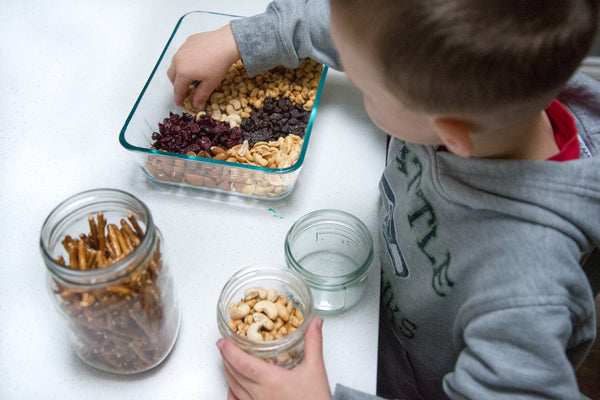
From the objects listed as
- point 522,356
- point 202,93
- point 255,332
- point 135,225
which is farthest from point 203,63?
point 522,356

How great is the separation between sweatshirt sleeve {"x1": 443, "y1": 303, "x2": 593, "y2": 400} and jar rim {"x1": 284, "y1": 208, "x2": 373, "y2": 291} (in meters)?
0.14

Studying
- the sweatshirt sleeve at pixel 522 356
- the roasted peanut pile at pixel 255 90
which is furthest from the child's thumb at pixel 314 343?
the roasted peanut pile at pixel 255 90

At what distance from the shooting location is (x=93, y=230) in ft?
1.69

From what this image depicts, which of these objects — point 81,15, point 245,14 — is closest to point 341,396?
point 245,14

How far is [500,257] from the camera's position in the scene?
19.7 inches

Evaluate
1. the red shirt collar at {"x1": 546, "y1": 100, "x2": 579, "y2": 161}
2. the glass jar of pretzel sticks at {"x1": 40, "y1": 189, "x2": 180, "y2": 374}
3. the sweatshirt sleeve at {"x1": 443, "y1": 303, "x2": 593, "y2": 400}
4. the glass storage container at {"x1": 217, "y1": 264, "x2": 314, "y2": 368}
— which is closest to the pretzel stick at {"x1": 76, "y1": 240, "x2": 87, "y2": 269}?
the glass jar of pretzel sticks at {"x1": 40, "y1": 189, "x2": 180, "y2": 374}

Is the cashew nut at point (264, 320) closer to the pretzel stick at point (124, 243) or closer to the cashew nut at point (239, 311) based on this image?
the cashew nut at point (239, 311)

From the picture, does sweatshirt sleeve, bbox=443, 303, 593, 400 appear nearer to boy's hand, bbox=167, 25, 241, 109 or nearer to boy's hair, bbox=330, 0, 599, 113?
boy's hair, bbox=330, 0, 599, 113

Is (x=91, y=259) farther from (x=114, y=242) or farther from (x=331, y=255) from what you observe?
(x=331, y=255)

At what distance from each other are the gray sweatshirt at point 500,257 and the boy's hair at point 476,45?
11 centimetres

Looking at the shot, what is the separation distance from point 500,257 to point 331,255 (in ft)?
0.78

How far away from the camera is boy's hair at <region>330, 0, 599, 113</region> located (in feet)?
1.22

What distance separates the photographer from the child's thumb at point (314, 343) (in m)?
0.52

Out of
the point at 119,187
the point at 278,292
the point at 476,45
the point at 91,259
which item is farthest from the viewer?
the point at 119,187
